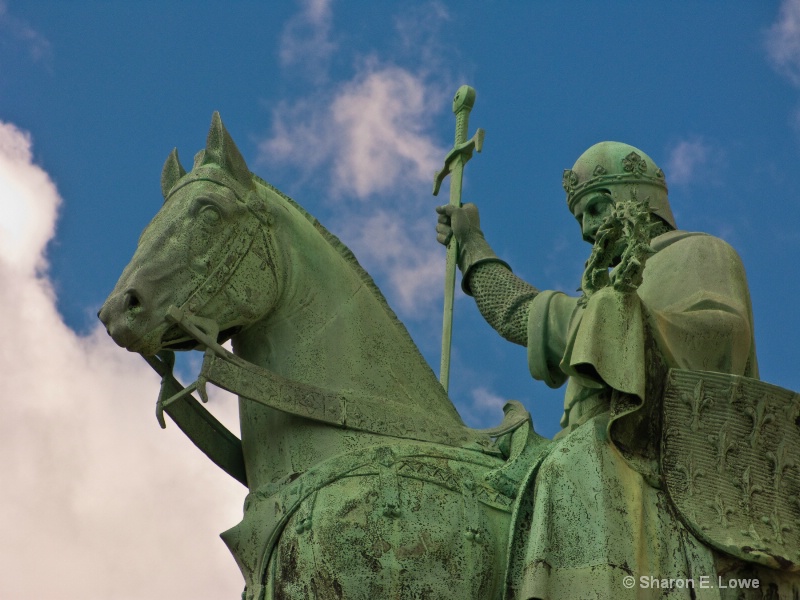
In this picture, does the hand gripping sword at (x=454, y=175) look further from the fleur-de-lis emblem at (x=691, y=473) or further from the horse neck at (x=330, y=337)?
the fleur-de-lis emblem at (x=691, y=473)

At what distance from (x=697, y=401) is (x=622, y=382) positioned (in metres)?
0.45

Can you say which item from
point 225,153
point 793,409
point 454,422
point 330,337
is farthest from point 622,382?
point 225,153

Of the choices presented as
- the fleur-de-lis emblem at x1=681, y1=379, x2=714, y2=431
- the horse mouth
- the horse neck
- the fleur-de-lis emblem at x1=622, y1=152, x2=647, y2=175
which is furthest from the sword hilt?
the fleur-de-lis emblem at x1=681, y1=379, x2=714, y2=431

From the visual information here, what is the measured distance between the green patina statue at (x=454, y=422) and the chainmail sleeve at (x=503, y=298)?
49 centimetres

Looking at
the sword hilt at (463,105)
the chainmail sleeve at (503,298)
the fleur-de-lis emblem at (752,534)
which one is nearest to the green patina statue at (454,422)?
the fleur-de-lis emblem at (752,534)

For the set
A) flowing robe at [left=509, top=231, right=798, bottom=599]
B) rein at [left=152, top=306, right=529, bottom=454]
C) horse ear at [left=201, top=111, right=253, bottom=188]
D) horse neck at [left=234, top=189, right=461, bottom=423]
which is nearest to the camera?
flowing robe at [left=509, top=231, right=798, bottom=599]

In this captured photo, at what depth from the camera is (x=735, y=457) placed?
10.9 meters

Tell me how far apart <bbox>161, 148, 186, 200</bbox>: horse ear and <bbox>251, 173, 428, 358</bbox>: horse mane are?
44cm

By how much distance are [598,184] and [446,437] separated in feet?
6.75

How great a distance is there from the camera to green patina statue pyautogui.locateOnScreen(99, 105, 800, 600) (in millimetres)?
10641

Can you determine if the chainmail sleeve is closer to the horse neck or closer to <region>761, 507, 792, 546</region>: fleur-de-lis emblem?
the horse neck

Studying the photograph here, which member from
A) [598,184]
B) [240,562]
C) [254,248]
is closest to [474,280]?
[598,184]

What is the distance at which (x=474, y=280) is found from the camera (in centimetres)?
1280

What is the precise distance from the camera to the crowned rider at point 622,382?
10.5m
